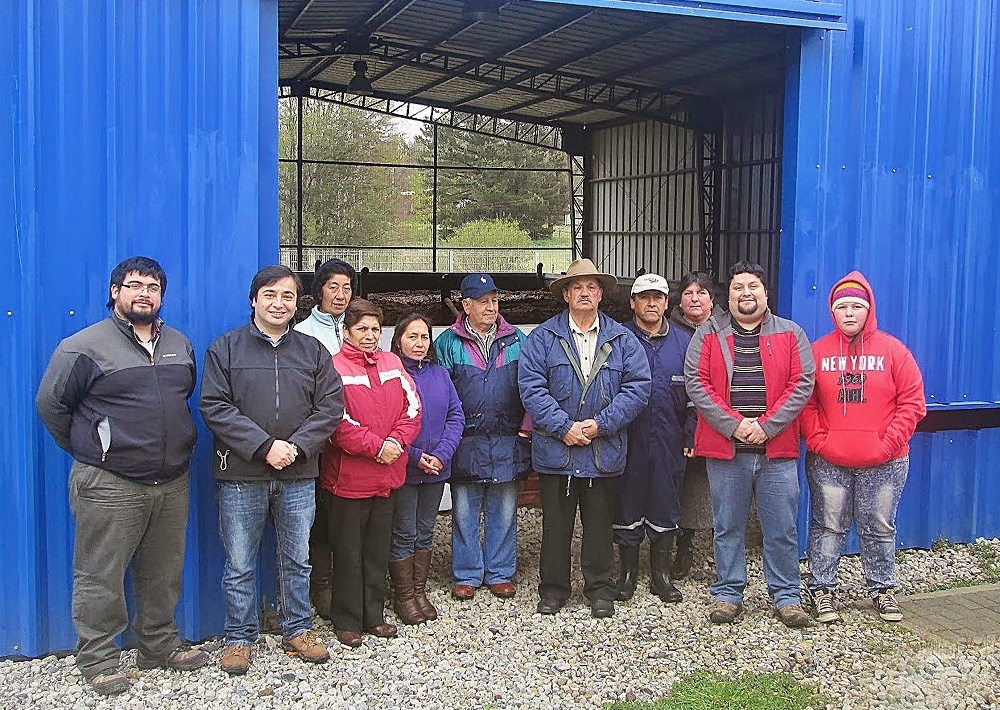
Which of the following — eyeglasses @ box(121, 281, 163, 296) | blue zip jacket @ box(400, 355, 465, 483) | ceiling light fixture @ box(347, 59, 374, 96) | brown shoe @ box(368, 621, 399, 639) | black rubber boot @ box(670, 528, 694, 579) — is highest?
ceiling light fixture @ box(347, 59, 374, 96)

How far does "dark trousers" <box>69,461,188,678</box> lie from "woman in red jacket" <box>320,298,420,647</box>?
2.30 feet

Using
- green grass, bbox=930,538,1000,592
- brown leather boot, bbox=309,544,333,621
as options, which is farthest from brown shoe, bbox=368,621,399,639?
green grass, bbox=930,538,1000,592

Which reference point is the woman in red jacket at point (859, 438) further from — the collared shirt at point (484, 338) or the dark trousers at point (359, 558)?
the dark trousers at point (359, 558)

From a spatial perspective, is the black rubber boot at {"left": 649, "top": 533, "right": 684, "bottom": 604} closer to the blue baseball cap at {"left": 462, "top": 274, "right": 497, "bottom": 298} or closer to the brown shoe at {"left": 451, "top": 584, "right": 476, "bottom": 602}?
the brown shoe at {"left": 451, "top": 584, "right": 476, "bottom": 602}

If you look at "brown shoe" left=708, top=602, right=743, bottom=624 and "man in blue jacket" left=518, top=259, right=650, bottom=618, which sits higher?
Result: "man in blue jacket" left=518, top=259, right=650, bottom=618

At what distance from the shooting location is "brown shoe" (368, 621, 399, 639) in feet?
15.4

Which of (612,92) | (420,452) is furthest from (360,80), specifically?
(420,452)

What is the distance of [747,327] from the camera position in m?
4.89

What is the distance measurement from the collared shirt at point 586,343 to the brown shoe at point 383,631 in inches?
60.9

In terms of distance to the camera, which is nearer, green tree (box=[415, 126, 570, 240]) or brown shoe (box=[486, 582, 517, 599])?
brown shoe (box=[486, 582, 517, 599])

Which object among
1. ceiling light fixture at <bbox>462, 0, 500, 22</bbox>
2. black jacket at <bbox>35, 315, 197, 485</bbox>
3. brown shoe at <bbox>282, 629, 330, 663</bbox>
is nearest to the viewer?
black jacket at <bbox>35, 315, 197, 485</bbox>

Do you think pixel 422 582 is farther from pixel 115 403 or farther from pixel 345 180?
pixel 345 180

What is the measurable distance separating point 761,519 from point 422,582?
1.73m

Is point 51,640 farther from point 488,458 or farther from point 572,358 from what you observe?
point 572,358
